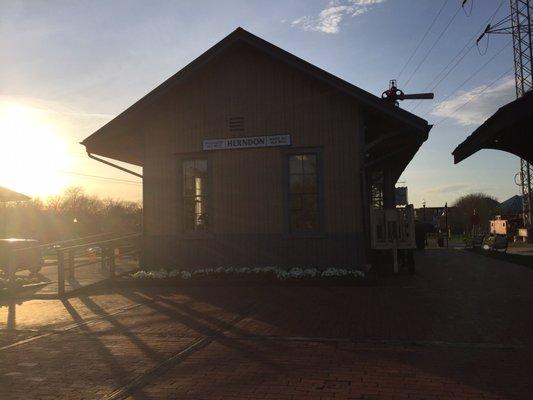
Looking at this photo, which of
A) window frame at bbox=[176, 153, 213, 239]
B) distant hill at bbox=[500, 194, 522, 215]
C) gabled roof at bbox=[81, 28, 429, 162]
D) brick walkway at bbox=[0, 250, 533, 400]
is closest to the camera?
brick walkway at bbox=[0, 250, 533, 400]

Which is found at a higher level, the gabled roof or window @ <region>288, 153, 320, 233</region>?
the gabled roof

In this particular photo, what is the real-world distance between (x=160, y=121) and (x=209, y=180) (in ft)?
7.07

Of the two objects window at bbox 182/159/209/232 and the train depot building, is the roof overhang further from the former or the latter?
window at bbox 182/159/209/232

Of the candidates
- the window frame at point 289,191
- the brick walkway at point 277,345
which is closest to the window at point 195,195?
the window frame at point 289,191

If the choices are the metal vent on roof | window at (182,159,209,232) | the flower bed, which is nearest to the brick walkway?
the flower bed

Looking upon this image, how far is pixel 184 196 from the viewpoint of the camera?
45.3 feet

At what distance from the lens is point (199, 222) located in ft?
45.3

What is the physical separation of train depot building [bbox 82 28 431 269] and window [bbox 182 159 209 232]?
0.09ft

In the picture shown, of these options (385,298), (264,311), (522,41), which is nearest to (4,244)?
(264,311)

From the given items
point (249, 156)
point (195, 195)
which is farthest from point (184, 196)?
point (249, 156)

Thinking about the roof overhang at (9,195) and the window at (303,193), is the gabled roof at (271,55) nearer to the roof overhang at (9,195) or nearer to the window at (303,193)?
the window at (303,193)

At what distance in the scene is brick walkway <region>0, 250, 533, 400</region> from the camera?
4840 millimetres

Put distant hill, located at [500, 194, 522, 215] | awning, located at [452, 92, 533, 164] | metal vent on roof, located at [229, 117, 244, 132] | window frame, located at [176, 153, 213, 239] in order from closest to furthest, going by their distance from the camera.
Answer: awning, located at [452, 92, 533, 164], metal vent on roof, located at [229, 117, 244, 132], window frame, located at [176, 153, 213, 239], distant hill, located at [500, 194, 522, 215]

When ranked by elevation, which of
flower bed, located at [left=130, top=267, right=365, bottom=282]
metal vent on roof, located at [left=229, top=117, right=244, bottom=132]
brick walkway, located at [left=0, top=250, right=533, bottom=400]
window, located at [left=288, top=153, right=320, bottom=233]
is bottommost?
brick walkway, located at [left=0, top=250, right=533, bottom=400]
